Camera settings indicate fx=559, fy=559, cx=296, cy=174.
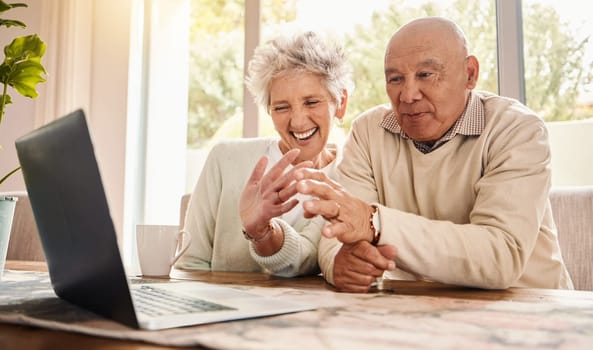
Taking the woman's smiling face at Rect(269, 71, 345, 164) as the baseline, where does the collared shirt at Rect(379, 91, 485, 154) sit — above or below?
below

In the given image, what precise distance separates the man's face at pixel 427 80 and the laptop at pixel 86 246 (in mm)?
842

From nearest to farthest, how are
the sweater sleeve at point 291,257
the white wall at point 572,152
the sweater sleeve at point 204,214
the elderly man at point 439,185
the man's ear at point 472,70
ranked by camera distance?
the elderly man at point 439,185 → the sweater sleeve at point 291,257 → the man's ear at point 472,70 → the sweater sleeve at point 204,214 → the white wall at point 572,152

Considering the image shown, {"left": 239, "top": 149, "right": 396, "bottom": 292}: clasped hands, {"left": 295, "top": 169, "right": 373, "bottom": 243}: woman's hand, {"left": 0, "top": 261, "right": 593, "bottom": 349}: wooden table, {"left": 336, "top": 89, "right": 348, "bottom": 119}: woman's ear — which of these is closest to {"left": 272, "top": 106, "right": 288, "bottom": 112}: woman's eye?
{"left": 336, "top": 89, "right": 348, "bottom": 119}: woman's ear

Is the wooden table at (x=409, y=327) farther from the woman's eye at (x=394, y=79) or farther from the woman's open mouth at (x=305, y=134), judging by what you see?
the woman's open mouth at (x=305, y=134)

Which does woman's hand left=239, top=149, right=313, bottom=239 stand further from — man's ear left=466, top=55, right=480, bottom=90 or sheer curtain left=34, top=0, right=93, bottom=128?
sheer curtain left=34, top=0, right=93, bottom=128

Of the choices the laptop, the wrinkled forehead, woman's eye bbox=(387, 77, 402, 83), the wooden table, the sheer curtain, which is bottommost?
the wooden table

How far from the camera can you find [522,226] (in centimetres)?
121

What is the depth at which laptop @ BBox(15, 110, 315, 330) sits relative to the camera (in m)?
0.56

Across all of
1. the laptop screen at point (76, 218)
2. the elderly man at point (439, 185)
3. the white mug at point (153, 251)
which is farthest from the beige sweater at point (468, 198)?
the laptop screen at point (76, 218)

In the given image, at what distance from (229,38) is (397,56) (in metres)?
2.00

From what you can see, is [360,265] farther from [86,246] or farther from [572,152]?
[572,152]

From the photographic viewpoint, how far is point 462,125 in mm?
1474

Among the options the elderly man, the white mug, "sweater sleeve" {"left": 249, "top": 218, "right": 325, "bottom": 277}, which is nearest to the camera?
the elderly man

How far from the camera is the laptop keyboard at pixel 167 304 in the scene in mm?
662
